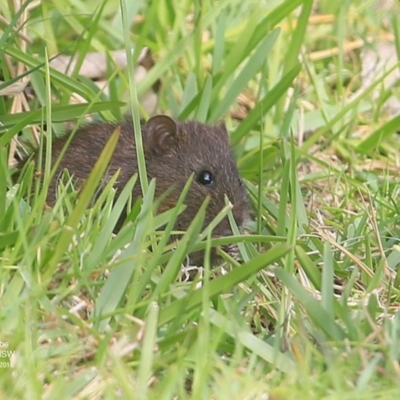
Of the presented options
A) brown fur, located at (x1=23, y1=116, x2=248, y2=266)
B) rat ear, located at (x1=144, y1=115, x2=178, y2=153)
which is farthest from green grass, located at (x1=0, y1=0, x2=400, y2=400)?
rat ear, located at (x1=144, y1=115, x2=178, y2=153)

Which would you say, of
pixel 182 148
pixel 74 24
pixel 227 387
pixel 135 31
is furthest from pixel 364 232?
pixel 135 31

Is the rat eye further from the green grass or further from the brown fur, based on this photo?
the green grass

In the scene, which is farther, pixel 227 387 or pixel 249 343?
pixel 249 343

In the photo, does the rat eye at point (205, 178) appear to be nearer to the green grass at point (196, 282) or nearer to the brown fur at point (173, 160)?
the brown fur at point (173, 160)

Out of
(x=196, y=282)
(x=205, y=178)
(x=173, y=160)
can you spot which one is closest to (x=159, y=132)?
(x=173, y=160)

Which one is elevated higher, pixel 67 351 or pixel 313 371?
pixel 313 371

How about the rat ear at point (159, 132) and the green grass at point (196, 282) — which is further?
the rat ear at point (159, 132)

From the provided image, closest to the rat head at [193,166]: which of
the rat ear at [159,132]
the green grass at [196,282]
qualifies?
the rat ear at [159,132]

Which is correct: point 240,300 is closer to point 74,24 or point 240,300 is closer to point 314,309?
point 314,309
